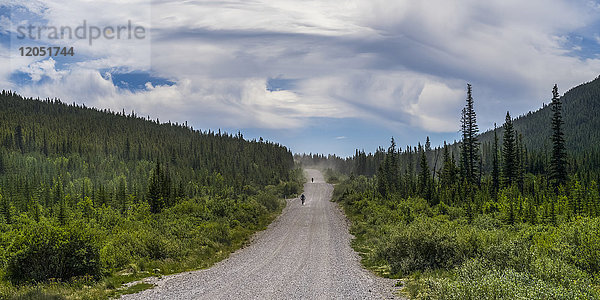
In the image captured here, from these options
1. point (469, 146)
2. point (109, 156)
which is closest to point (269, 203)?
point (469, 146)

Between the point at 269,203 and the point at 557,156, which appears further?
the point at 269,203

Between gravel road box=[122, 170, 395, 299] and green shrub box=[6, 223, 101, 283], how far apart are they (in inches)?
122

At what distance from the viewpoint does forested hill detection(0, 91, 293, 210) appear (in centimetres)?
9269

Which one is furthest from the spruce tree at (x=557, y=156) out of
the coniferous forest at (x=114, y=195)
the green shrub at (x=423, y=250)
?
the green shrub at (x=423, y=250)

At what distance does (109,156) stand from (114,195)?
5508 cm

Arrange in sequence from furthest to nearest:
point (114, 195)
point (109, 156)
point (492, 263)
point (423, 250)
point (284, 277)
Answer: point (109, 156)
point (114, 195)
point (423, 250)
point (284, 277)
point (492, 263)

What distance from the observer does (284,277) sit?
17.3 metres

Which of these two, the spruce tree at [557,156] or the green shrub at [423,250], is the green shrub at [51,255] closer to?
the green shrub at [423,250]

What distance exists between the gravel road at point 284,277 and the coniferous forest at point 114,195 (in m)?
2.09

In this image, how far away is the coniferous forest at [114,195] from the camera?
15094 mm

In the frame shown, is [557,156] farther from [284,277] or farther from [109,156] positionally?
[109,156]

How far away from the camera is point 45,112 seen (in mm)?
A: 168250

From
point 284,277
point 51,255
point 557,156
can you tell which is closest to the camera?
point 51,255

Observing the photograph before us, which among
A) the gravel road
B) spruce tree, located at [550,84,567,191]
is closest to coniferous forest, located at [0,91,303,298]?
the gravel road
